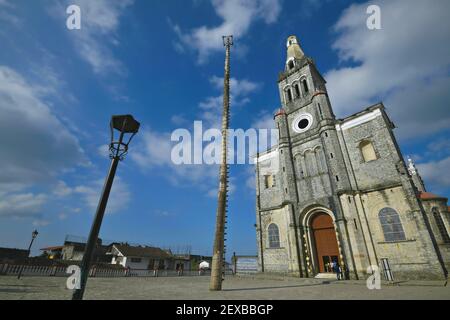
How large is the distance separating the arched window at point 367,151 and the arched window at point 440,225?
10.4 meters

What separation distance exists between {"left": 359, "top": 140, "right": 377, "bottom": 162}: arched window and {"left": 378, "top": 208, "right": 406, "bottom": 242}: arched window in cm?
465

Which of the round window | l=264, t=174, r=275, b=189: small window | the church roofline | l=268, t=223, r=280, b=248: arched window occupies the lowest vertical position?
l=268, t=223, r=280, b=248: arched window

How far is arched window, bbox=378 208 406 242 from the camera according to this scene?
15.7m

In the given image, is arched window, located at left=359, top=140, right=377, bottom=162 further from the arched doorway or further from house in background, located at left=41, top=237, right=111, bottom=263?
house in background, located at left=41, top=237, right=111, bottom=263

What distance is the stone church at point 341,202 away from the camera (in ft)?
50.6

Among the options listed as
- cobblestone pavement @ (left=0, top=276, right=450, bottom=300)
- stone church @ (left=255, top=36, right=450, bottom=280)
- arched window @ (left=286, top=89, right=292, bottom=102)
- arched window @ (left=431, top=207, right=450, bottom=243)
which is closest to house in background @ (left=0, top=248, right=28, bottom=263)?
cobblestone pavement @ (left=0, top=276, right=450, bottom=300)

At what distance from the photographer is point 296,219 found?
20.3 meters

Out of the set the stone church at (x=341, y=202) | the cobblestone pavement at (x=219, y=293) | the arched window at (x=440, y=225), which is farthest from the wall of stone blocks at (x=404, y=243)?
the arched window at (x=440, y=225)

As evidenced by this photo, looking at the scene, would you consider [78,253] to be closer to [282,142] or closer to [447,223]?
[282,142]

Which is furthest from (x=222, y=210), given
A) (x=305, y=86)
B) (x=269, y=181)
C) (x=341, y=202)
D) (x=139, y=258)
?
(x=139, y=258)

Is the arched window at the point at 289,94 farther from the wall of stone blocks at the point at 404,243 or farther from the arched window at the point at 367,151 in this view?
the wall of stone blocks at the point at 404,243

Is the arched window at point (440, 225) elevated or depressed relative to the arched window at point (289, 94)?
depressed
